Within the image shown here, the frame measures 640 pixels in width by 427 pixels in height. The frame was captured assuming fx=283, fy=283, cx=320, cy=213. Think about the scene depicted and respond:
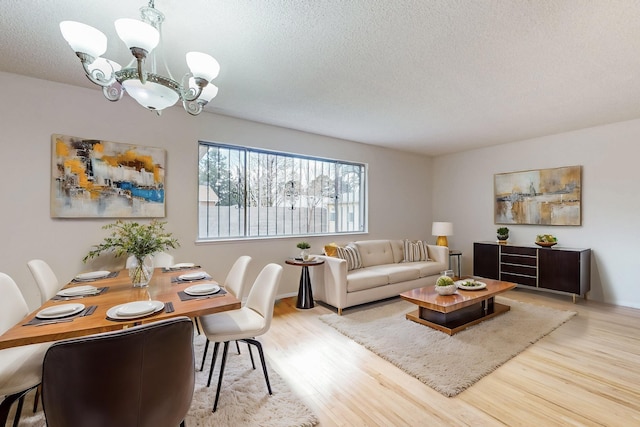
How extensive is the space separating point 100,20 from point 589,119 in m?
5.57

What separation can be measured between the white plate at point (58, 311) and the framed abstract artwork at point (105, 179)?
72.7 inches

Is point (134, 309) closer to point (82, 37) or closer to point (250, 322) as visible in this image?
point (250, 322)

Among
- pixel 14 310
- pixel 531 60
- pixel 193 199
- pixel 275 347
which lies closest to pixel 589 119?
pixel 531 60

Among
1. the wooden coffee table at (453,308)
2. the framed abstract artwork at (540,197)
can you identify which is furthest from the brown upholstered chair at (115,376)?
the framed abstract artwork at (540,197)

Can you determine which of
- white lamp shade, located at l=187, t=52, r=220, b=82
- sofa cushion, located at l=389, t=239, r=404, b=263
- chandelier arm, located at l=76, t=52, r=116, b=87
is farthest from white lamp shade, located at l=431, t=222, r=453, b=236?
chandelier arm, located at l=76, t=52, r=116, b=87

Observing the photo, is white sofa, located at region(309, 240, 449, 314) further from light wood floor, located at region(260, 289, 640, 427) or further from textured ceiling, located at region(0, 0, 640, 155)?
textured ceiling, located at region(0, 0, 640, 155)

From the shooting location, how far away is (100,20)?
1.97 meters

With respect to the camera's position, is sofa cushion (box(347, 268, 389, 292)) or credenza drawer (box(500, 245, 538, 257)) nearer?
sofa cushion (box(347, 268, 389, 292))

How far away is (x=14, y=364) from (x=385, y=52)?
3.17 metres

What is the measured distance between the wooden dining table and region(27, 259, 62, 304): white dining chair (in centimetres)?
29

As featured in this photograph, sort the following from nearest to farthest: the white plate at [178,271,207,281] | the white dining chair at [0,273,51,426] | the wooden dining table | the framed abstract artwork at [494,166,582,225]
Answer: the wooden dining table → the white dining chair at [0,273,51,426] → the white plate at [178,271,207,281] → the framed abstract artwork at [494,166,582,225]

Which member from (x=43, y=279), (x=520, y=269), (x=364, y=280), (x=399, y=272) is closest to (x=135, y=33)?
(x=43, y=279)

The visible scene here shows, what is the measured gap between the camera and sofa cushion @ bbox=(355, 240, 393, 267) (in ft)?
14.9

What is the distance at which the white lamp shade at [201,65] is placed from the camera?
70.6 inches
